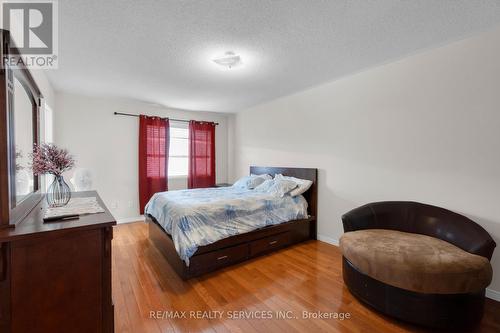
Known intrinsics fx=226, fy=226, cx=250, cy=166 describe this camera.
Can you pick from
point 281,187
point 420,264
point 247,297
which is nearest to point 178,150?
point 281,187

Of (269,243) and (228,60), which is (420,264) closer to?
(269,243)

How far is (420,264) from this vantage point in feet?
5.49

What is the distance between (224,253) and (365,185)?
78.8 inches

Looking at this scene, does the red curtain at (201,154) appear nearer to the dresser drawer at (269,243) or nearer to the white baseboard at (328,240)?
the dresser drawer at (269,243)

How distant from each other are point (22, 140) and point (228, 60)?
1.90m

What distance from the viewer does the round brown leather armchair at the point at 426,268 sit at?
5.30 ft

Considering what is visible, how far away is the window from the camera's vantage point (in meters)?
4.93

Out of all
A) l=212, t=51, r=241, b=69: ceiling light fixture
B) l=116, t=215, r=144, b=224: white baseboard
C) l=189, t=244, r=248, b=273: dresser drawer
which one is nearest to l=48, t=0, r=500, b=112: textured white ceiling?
l=212, t=51, r=241, b=69: ceiling light fixture

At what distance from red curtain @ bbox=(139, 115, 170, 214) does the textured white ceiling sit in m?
1.34

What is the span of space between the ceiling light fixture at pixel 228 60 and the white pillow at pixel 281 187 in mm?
1844

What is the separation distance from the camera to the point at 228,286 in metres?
2.27

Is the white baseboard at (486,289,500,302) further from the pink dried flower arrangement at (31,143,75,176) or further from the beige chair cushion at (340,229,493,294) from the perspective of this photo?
the pink dried flower arrangement at (31,143,75,176)

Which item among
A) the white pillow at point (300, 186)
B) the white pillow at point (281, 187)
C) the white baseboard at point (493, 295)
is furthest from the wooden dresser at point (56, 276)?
the white baseboard at point (493, 295)

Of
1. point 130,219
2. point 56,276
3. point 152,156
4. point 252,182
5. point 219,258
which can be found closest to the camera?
point 56,276
